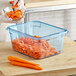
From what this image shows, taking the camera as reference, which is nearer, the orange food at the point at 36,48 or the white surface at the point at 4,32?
the orange food at the point at 36,48

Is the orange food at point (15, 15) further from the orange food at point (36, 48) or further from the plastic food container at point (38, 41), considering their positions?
the orange food at point (36, 48)

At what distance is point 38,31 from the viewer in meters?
2.55

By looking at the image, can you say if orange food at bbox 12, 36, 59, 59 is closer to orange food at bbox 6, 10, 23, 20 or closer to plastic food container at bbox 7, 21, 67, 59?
plastic food container at bbox 7, 21, 67, 59

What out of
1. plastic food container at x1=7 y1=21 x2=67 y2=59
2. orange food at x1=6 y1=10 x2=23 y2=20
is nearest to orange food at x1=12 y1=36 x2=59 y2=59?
plastic food container at x1=7 y1=21 x2=67 y2=59

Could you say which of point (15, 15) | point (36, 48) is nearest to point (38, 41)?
point (36, 48)

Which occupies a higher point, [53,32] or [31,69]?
[53,32]

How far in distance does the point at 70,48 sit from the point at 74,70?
397 mm

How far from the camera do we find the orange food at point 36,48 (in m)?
2.19

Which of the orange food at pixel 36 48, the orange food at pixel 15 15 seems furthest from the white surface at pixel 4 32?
the orange food at pixel 36 48

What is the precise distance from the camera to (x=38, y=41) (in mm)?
2176

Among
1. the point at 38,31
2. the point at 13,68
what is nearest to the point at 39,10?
the point at 38,31

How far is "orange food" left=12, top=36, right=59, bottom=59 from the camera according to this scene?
2188 millimetres

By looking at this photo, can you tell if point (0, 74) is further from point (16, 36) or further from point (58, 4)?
point (58, 4)

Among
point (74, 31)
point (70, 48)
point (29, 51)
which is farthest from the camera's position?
point (74, 31)
